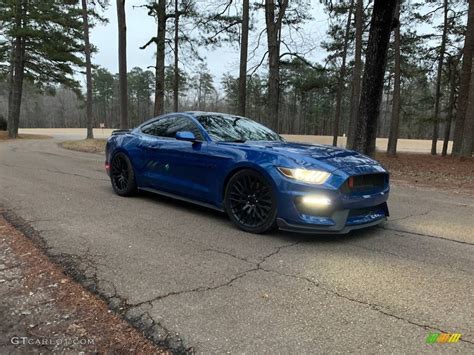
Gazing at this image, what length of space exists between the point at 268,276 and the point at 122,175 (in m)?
4.12

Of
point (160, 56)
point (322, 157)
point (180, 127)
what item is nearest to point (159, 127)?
point (180, 127)

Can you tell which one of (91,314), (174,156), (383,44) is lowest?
(91,314)

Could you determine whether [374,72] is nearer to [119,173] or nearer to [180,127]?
[180,127]

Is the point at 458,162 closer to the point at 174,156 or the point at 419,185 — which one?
the point at 419,185

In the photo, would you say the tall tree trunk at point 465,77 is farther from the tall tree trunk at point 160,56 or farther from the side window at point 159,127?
the side window at point 159,127

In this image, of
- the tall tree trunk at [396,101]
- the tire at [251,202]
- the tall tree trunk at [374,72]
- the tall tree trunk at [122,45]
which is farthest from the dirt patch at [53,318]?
the tall tree trunk at [396,101]

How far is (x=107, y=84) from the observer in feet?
288

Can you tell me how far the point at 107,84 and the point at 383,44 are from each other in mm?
86918

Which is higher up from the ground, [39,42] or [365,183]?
[39,42]

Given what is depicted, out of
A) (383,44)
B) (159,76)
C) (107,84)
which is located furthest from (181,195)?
(107,84)

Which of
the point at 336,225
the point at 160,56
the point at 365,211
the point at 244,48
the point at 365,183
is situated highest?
the point at 244,48

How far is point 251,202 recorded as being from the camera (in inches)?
187

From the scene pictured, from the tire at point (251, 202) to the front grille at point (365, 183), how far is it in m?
0.83

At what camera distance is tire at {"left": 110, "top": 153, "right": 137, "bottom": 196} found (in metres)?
6.60
